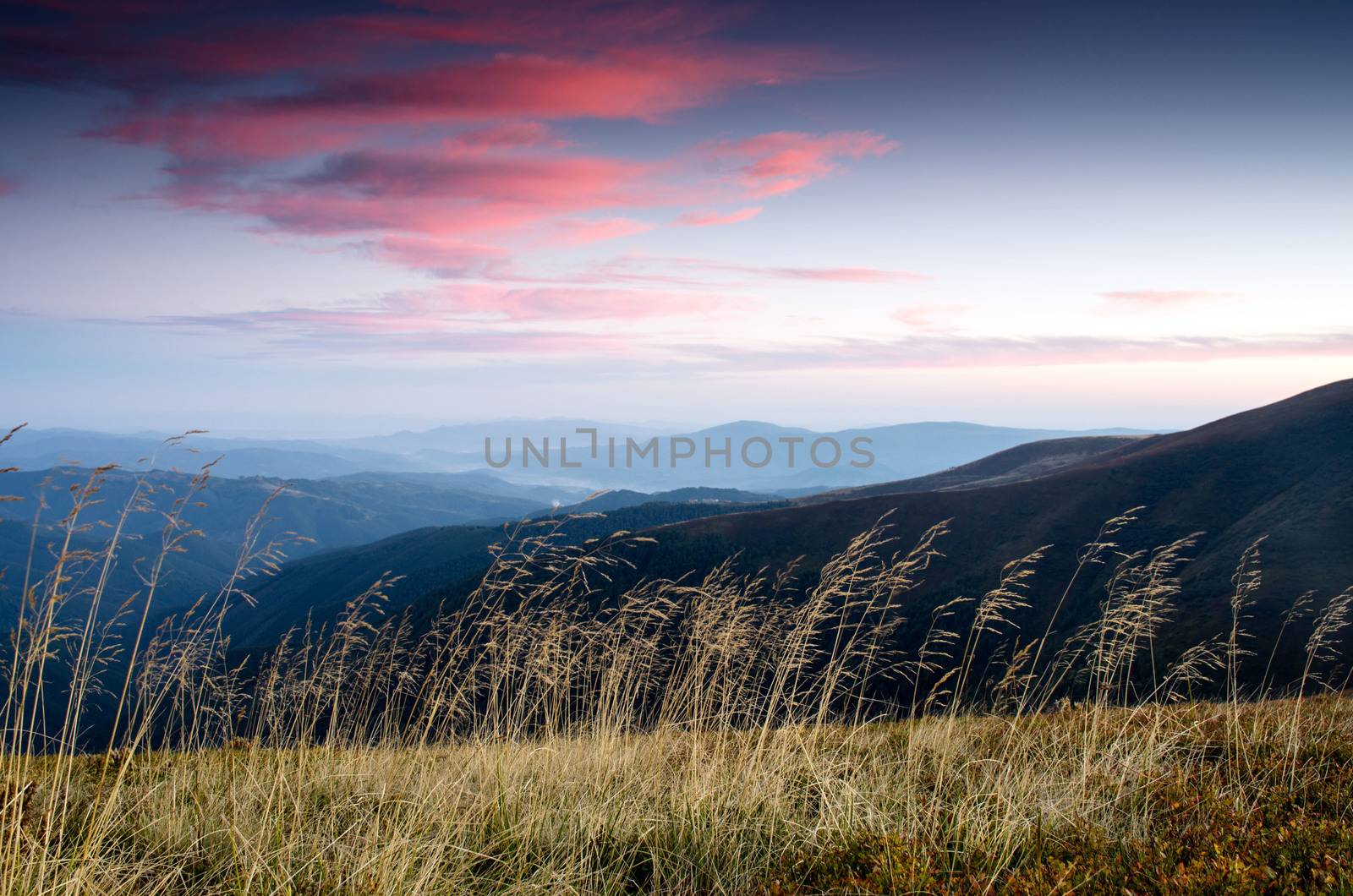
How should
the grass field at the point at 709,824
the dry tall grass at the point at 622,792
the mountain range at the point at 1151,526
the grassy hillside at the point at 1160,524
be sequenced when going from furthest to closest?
1. the grassy hillside at the point at 1160,524
2. the mountain range at the point at 1151,526
3. the dry tall grass at the point at 622,792
4. the grass field at the point at 709,824

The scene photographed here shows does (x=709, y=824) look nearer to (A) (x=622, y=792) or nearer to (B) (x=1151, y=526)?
(A) (x=622, y=792)

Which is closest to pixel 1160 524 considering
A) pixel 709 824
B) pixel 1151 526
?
pixel 1151 526

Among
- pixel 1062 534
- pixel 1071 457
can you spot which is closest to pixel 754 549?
pixel 1062 534

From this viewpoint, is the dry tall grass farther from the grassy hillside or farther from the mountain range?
the grassy hillside

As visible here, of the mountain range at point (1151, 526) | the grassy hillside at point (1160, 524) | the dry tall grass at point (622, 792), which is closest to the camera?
the dry tall grass at point (622, 792)

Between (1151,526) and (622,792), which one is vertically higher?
(622,792)

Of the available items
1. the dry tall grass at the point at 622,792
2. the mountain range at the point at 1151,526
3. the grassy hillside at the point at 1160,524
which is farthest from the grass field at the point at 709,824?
the grassy hillside at the point at 1160,524

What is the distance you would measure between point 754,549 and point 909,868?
6979cm

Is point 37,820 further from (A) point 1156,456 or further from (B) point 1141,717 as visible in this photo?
(A) point 1156,456

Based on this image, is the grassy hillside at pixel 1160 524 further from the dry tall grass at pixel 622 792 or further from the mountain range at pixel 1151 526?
the dry tall grass at pixel 622 792

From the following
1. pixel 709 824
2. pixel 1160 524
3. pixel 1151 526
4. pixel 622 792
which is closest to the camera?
pixel 709 824

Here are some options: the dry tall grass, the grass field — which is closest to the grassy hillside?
the dry tall grass

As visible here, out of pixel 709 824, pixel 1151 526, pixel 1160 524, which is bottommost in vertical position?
pixel 1151 526

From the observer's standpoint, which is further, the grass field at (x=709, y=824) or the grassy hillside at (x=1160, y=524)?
the grassy hillside at (x=1160, y=524)
